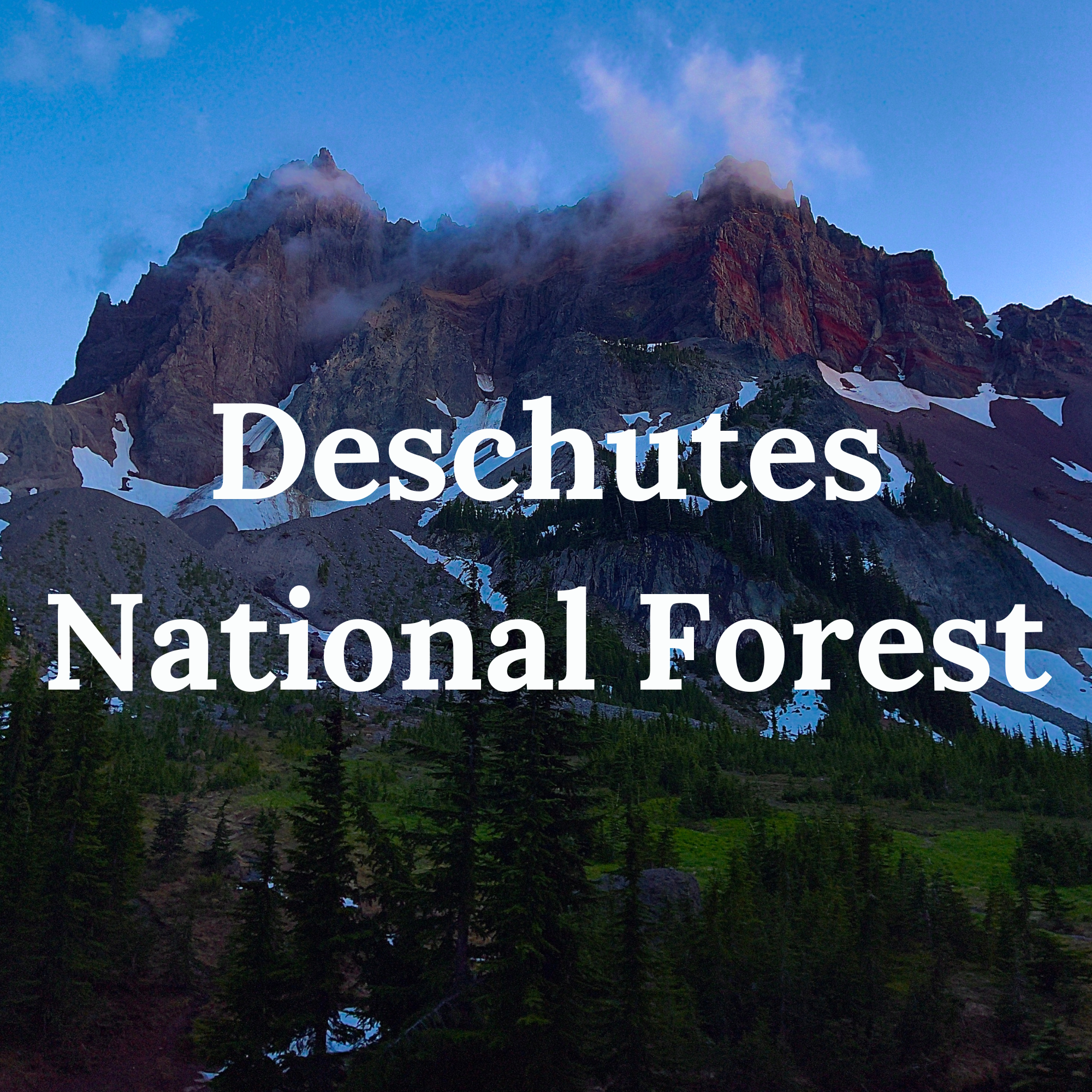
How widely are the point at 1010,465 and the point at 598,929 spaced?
688ft

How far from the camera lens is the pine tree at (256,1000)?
55.9 ft

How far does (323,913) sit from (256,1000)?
7.74ft

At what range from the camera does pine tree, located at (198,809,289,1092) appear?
17.0 meters

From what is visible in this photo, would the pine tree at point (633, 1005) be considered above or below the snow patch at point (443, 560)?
below

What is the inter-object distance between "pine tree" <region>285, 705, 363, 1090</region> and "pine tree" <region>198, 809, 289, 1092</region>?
47 centimetres

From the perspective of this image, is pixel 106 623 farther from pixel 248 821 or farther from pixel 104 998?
pixel 104 998

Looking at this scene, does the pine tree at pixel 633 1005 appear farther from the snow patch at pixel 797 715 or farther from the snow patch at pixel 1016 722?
the snow patch at pixel 1016 722

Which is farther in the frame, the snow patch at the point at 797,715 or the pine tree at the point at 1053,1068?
the snow patch at the point at 797,715

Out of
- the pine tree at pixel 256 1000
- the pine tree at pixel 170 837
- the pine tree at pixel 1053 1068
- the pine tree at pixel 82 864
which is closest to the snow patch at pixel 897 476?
the pine tree at pixel 170 837

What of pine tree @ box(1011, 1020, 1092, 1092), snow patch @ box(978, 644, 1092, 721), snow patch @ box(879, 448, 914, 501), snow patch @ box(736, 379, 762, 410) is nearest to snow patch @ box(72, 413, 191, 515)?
snow patch @ box(736, 379, 762, 410)

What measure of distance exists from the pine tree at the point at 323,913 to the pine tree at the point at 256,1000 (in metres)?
0.47

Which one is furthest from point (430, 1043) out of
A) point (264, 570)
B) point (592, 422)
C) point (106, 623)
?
point (592, 422)

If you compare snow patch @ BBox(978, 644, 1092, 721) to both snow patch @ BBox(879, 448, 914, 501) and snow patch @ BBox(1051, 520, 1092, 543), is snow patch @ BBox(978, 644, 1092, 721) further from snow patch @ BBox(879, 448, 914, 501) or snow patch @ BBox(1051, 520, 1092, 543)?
snow patch @ BBox(1051, 520, 1092, 543)

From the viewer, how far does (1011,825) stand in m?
50.5
